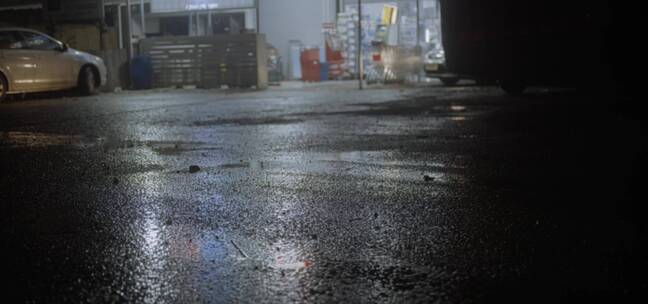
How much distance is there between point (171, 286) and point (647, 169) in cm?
382

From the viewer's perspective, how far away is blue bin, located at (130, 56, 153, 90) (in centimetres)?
2097

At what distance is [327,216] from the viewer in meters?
3.64

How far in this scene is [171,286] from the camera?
2.53 metres

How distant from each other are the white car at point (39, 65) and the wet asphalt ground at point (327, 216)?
7.48m

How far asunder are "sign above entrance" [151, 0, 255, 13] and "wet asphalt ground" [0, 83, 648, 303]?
1436cm

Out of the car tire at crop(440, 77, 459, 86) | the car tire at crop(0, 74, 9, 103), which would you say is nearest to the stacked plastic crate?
the car tire at crop(440, 77, 459, 86)

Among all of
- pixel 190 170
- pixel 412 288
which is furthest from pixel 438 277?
pixel 190 170

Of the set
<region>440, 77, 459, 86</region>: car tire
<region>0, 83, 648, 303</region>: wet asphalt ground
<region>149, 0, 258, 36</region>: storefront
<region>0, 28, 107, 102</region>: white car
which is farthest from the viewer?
<region>149, 0, 258, 36</region>: storefront

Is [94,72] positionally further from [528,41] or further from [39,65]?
[528,41]

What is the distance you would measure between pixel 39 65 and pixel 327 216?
1316 cm

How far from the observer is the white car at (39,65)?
1427 cm

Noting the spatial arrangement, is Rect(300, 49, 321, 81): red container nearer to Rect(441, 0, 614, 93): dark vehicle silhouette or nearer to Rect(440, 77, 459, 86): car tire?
Rect(440, 77, 459, 86): car tire

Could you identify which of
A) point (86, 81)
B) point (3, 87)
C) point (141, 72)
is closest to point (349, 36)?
point (141, 72)

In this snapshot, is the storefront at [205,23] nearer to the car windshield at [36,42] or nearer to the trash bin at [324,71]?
the trash bin at [324,71]
